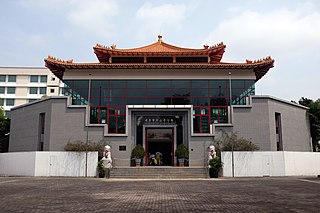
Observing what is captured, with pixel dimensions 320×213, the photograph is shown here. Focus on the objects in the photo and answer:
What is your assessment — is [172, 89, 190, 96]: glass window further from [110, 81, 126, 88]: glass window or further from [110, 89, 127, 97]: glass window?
[110, 81, 126, 88]: glass window

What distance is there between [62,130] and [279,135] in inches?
682

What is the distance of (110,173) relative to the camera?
21547mm

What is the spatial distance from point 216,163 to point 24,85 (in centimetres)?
5294

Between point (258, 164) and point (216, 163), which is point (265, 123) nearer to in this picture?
point (258, 164)

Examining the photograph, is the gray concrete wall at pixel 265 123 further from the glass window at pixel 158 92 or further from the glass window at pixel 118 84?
the glass window at pixel 118 84

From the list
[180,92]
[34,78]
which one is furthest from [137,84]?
[34,78]

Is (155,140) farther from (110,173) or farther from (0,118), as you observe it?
(0,118)

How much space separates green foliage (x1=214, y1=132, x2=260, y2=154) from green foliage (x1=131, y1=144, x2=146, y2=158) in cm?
572

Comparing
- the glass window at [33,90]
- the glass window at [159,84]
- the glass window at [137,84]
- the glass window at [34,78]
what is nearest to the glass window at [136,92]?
the glass window at [137,84]

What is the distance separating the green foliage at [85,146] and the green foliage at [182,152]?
18.4ft

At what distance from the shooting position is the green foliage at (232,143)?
22.3 m

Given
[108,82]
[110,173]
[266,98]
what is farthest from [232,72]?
[110,173]

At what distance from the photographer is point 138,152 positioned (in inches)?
941

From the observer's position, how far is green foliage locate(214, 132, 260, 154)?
22286 mm
